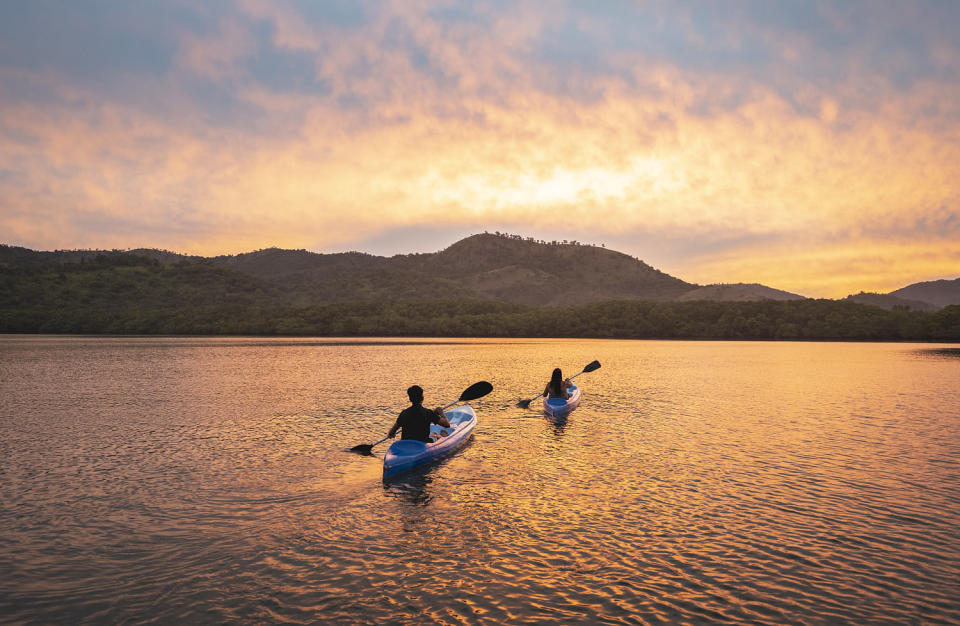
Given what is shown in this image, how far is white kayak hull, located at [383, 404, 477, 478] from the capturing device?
15.9 metres

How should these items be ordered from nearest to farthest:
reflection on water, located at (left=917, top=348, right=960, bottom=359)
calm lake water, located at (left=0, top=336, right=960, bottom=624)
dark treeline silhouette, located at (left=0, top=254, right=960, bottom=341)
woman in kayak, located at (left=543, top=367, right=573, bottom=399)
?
calm lake water, located at (left=0, top=336, right=960, bottom=624), woman in kayak, located at (left=543, top=367, right=573, bottom=399), reflection on water, located at (left=917, top=348, right=960, bottom=359), dark treeline silhouette, located at (left=0, top=254, right=960, bottom=341)

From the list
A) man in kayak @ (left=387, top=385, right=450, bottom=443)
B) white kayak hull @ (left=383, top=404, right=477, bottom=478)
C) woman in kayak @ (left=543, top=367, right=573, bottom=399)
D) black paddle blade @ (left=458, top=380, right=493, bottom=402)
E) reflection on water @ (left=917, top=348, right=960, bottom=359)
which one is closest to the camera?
white kayak hull @ (left=383, top=404, right=477, bottom=478)

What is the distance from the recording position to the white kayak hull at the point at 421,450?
52.2 ft

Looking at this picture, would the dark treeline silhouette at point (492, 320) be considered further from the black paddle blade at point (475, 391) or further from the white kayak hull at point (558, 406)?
the black paddle blade at point (475, 391)

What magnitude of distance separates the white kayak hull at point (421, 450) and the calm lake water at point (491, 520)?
1.26 feet

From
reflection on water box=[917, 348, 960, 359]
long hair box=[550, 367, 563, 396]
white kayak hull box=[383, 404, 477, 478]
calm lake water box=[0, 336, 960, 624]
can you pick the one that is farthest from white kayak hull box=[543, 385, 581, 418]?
reflection on water box=[917, 348, 960, 359]

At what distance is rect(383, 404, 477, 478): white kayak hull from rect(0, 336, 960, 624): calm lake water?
0.39 metres

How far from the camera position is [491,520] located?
1222 centimetres

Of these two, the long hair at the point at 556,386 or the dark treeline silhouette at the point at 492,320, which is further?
the dark treeline silhouette at the point at 492,320

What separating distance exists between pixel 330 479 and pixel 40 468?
9258mm

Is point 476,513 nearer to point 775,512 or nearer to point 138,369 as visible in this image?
point 775,512

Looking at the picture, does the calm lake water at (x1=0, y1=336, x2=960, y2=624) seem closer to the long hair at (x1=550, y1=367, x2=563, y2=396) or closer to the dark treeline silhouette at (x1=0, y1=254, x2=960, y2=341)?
the long hair at (x1=550, y1=367, x2=563, y2=396)

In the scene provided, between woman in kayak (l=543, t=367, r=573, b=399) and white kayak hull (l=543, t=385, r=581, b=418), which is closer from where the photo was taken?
white kayak hull (l=543, t=385, r=581, b=418)

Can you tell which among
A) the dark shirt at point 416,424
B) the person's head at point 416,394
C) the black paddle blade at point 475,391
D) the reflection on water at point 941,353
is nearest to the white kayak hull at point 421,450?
the dark shirt at point 416,424
